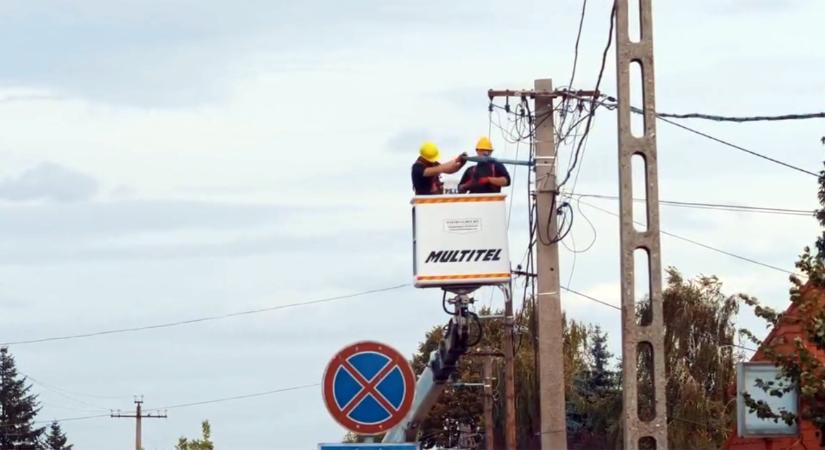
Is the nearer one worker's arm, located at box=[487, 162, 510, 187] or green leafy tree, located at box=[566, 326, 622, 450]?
worker's arm, located at box=[487, 162, 510, 187]

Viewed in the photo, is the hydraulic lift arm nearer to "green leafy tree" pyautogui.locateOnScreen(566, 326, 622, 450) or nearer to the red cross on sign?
the red cross on sign

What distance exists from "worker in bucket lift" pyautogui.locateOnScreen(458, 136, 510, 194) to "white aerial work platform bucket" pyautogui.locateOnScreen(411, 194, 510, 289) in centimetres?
24

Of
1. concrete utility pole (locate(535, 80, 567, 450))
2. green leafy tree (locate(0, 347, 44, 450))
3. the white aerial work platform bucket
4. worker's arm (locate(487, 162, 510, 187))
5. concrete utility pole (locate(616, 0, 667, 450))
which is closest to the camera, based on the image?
concrete utility pole (locate(616, 0, 667, 450))

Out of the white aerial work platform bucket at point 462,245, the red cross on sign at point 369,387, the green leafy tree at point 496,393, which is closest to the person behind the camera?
the red cross on sign at point 369,387

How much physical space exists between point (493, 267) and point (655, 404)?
2.03m

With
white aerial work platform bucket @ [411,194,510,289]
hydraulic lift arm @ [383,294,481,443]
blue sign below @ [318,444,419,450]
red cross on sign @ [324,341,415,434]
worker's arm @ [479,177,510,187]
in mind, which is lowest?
blue sign below @ [318,444,419,450]

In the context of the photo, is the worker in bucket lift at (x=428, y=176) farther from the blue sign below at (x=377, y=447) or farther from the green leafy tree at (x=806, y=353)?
the blue sign below at (x=377, y=447)

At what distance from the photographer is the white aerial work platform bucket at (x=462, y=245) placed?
15859 mm

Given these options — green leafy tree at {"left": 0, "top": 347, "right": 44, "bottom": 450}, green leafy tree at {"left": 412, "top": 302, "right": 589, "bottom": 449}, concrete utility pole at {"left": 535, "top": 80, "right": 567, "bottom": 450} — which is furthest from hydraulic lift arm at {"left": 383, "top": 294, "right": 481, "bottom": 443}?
green leafy tree at {"left": 0, "top": 347, "right": 44, "bottom": 450}

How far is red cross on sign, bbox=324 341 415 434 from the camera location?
11.9 metres

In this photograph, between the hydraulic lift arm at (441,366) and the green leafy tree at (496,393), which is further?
the green leafy tree at (496,393)

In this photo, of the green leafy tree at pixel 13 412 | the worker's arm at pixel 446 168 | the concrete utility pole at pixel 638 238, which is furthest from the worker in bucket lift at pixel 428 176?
the green leafy tree at pixel 13 412

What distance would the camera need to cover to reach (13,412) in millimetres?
87438

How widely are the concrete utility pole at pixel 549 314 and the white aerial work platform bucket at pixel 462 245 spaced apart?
6.64 m
